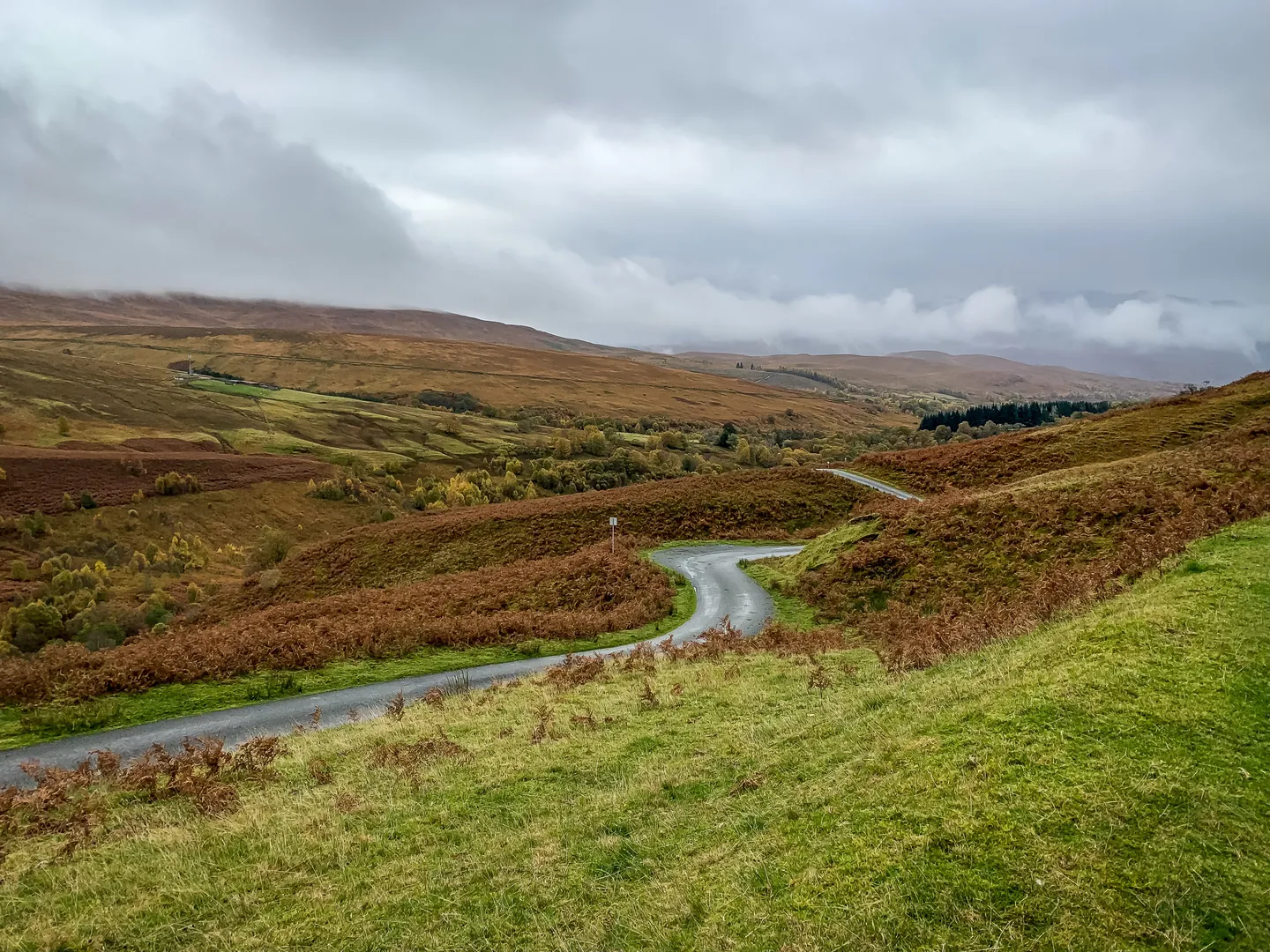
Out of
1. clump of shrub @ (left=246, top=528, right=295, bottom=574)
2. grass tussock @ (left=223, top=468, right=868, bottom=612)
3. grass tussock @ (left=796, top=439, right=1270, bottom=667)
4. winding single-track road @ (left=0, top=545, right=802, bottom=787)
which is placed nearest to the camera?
winding single-track road @ (left=0, top=545, right=802, bottom=787)

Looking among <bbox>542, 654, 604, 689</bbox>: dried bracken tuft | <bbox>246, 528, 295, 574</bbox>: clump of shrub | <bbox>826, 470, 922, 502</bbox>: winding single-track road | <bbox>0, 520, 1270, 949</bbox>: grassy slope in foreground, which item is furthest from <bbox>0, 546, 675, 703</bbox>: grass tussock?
<bbox>246, 528, 295, 574</bbox>: clump of shrub

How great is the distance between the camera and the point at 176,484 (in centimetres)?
6347

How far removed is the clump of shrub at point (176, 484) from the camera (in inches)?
2462

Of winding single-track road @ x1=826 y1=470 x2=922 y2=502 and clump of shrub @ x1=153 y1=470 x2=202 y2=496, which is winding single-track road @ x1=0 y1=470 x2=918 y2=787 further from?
clump of shrub @ x1=153 y1=470 x2=202 y2=496

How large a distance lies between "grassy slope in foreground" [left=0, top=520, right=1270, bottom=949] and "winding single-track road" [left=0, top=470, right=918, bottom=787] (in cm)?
451

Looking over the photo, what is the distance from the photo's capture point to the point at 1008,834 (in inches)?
190

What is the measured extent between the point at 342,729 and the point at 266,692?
4.57m

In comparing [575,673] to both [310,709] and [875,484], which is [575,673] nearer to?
[310,709]

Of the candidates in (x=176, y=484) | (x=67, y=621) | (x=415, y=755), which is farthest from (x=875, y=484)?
(x=176, y=484)

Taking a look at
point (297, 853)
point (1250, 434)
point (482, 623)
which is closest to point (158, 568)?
point (482, 623)

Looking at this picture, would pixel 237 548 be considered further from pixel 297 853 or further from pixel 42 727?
pixel 297 853

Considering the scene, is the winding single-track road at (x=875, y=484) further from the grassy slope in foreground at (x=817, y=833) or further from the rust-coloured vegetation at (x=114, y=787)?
the rust-coloured vegetation at (x=114, y=787)

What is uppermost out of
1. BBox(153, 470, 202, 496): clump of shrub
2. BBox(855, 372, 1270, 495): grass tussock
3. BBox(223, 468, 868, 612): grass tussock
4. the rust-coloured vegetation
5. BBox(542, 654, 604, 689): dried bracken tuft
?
BBox(855, 372, 1270, 495): grass tussock

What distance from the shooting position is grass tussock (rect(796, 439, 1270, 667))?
506 inches
